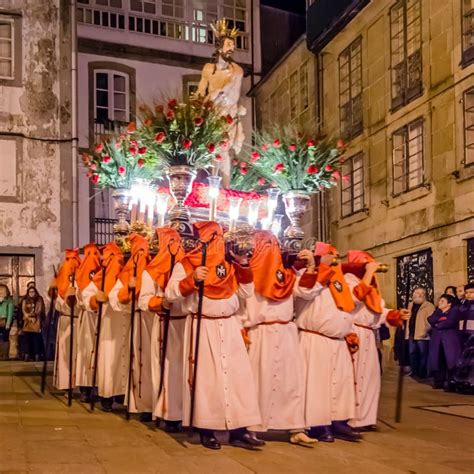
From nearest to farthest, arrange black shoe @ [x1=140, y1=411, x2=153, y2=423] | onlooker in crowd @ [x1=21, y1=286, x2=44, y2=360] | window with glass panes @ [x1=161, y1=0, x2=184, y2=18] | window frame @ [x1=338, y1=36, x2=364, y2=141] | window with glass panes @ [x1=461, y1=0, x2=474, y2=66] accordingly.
→ 1. black shoe @ [x1=140, y1=411, x2=153, y2=423]
2. window with glass panes @ [x1=461, y1=0, x2=474, y2=66]
3. onlooker in crowd @ [x1=21, y1=286, x2=44, y2=360]
4. window frame @ [x1=338, y1=36, x2=364, y2=141]
5. window with glass panes @ [x1=161, y1=0, x2=184, y2=18]

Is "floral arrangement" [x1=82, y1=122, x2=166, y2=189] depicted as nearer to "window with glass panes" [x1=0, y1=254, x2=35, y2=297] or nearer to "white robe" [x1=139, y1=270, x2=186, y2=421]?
"white robe" [x1=139, y1=270, x2=186, y2=421]

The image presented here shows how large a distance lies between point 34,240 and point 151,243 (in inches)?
425

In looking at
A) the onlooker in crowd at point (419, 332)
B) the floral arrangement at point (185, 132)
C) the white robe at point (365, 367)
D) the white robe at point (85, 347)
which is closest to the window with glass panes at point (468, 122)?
the onlooker in crowd at point (419, 332)

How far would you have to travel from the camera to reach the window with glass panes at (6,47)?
20359 millimetres

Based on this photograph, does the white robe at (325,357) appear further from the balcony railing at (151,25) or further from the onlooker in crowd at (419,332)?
the balcony railing at (151,25)

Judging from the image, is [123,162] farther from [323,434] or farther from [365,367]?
[323,434]

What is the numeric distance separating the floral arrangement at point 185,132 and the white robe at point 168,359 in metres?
2.22

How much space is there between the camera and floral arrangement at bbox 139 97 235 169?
10.6m

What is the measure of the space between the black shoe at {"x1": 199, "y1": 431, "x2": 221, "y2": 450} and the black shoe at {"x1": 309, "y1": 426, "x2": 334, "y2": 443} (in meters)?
1.06

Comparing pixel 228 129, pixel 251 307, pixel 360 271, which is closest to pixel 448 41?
pixel 228 129

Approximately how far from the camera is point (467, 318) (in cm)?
1316

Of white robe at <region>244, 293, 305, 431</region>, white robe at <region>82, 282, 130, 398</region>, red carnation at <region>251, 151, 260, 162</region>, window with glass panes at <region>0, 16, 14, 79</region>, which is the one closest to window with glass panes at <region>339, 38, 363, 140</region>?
window with glass panes at <region>0, 16, 14, 79</region>

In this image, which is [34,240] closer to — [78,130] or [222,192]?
[78,130]

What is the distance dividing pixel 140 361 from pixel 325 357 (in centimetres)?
232
